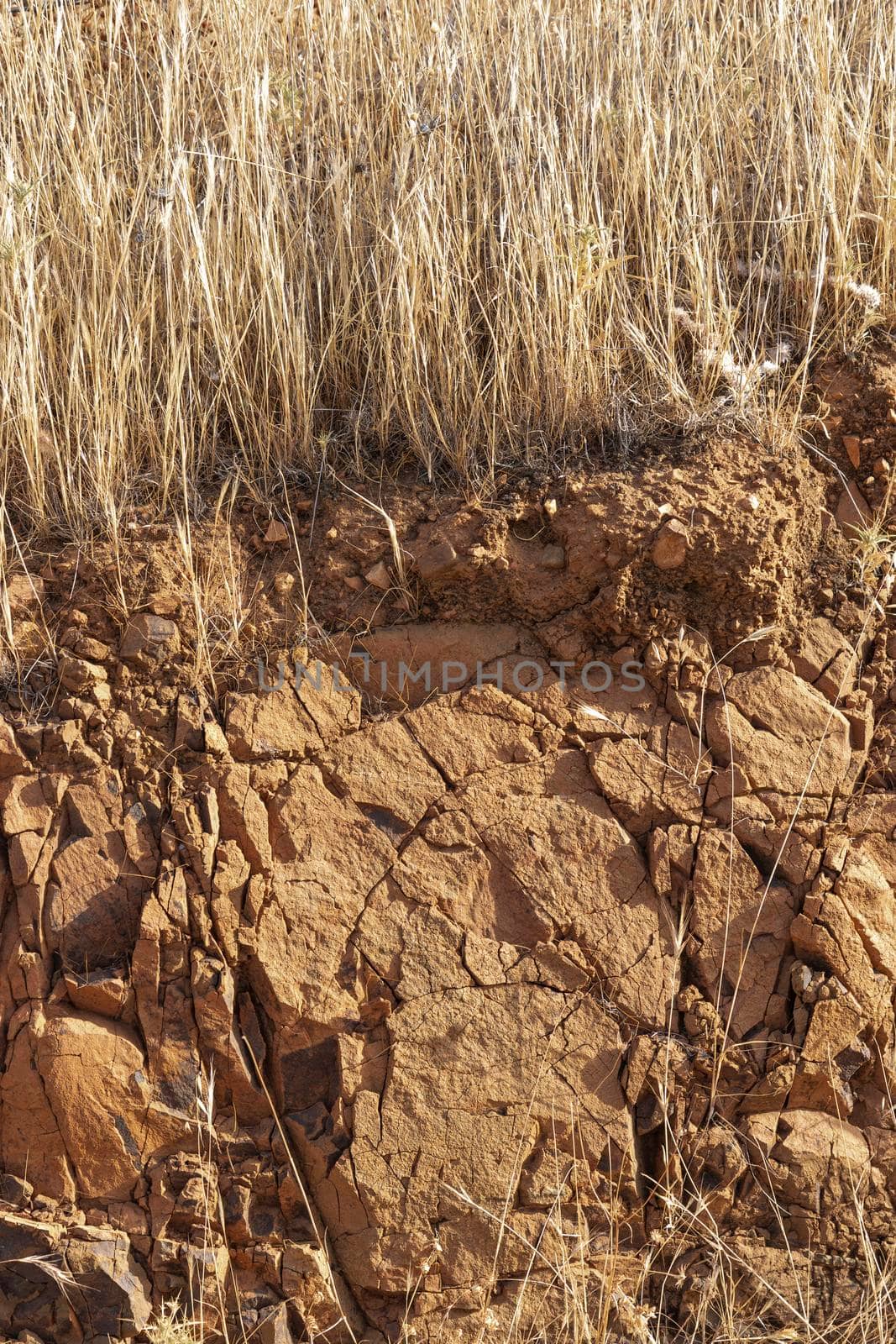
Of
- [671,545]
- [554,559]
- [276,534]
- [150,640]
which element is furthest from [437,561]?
[150,640]

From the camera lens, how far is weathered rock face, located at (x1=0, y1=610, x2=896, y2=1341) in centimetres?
219

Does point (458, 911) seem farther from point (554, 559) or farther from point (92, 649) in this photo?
point (92, 649)

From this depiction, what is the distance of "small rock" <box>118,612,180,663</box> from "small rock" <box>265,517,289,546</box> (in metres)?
0.29

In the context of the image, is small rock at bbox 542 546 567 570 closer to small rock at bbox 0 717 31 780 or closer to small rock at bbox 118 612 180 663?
small rock at bbox 118 612 180 663

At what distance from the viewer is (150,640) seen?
7.96 feet

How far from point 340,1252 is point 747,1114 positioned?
2.78 ft

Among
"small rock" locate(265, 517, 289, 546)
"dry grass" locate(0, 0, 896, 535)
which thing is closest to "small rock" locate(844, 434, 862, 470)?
"dry grass" locate(0, 0, 896, 535)

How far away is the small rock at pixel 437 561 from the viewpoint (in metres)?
2.46

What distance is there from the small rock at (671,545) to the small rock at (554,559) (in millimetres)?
193

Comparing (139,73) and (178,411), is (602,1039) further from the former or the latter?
(139,73)

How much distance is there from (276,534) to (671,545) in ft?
2.84

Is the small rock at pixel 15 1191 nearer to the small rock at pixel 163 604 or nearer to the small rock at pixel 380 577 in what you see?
the small rock at pixel 163 604

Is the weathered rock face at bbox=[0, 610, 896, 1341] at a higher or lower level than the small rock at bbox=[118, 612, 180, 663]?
lower

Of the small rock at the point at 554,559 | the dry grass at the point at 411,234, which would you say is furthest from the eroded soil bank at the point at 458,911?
the dry grass at the point at 411,234
